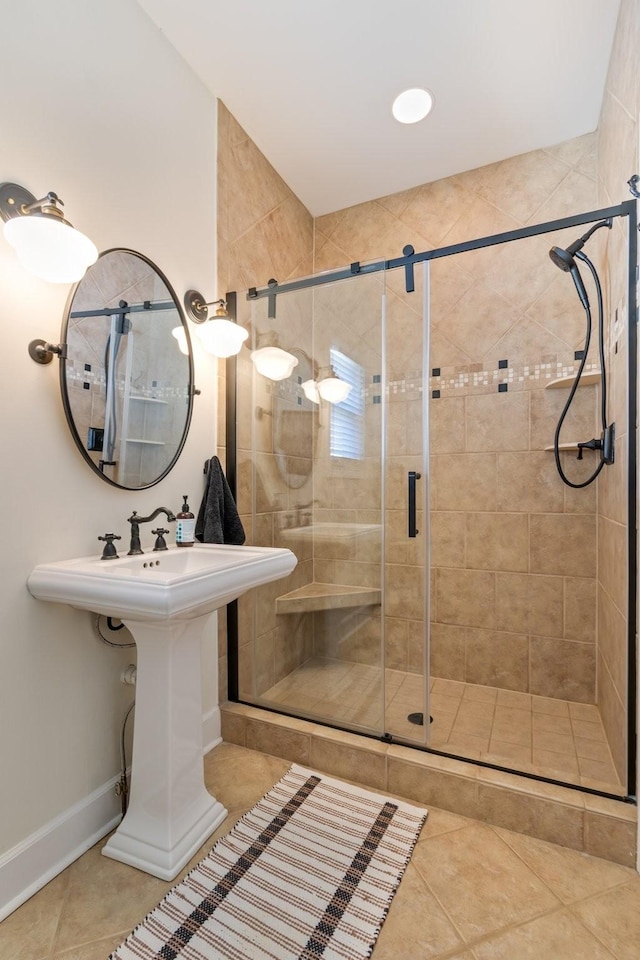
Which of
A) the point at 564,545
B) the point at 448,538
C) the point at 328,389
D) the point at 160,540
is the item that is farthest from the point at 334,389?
the point at 564,545

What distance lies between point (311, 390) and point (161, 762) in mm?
1473

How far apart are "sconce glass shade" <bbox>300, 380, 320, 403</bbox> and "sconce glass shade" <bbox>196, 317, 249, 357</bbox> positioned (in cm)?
33

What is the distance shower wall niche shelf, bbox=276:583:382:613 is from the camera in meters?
1.93

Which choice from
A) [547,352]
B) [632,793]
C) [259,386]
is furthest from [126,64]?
[632,793]

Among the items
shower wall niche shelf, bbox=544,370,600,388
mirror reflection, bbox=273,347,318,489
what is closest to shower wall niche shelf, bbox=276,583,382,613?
mirror reflection, bbox=273,347,318,489

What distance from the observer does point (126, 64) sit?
1.65 m

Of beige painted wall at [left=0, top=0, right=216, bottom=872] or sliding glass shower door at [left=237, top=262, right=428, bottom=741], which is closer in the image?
beige painted wall at [left=0, top=0, right=216, bottom=872]

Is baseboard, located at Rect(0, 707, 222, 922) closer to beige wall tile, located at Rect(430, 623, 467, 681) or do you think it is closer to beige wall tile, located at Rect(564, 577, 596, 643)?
beige wall tile, located at Rect(430, 623, 467, 681)

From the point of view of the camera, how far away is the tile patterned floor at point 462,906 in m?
1.13

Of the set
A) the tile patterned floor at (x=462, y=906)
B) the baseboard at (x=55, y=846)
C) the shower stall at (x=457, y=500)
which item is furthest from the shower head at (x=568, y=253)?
the baseboard at (x=55, y=846)

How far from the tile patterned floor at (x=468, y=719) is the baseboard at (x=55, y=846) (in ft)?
2.39

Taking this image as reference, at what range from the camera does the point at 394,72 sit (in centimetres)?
199

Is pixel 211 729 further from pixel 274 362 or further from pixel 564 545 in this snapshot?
pixel 564 545

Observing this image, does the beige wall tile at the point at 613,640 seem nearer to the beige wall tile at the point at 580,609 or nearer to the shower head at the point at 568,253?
→ the beige wall tile at the point at 580,609
